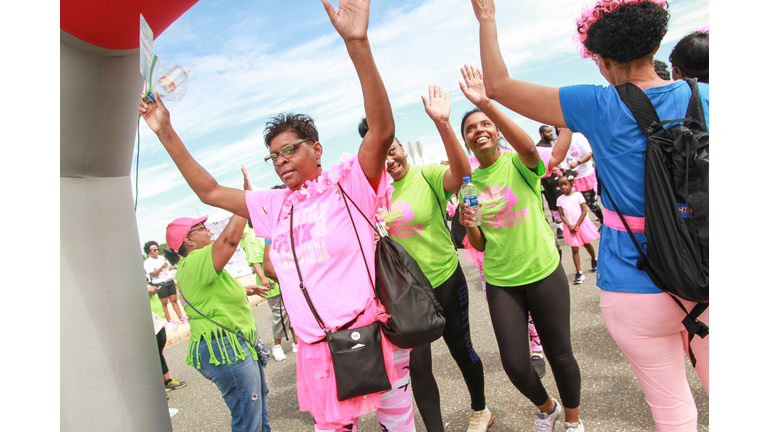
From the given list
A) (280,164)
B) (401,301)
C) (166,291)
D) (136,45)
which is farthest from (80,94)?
(166,291)

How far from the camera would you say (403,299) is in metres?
1.97

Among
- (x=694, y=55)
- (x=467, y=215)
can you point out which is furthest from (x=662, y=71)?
(x=467, y=215)

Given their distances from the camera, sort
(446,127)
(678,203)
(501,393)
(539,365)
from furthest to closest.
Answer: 1. (539,365)
2. (501,393)
3. (446,127)
4. (678,203)

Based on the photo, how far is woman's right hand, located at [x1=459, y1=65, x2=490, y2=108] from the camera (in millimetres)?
2508

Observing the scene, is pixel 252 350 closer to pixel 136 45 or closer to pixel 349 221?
pixel 349 221

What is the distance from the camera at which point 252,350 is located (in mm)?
3197

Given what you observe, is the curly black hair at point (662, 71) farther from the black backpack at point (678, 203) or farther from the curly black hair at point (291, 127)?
the curly black hair at point (291, 127)

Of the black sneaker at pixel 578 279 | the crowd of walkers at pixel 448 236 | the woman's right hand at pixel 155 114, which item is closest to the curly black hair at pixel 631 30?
the crowd of walkers at pixel 448 236

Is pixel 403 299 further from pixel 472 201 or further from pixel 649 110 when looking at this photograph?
pixel 649 110

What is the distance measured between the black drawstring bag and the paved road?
164 cm

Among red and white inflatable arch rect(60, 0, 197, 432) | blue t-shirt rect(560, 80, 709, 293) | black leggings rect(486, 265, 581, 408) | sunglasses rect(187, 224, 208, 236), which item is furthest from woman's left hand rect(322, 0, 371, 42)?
sunglasses rect(187, 224, 208, 236)

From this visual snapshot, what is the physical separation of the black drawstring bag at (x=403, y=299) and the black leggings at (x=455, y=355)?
0.94m

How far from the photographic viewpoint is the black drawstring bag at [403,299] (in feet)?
6.39

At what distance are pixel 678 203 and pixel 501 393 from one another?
257 cm
